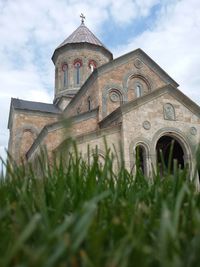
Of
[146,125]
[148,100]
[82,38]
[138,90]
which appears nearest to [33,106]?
[82,38]

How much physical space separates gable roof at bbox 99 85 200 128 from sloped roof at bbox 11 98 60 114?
9278 mm

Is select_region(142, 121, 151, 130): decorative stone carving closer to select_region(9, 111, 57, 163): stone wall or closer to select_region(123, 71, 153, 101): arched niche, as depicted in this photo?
select_region(123, 71, 153, 101): arched niche

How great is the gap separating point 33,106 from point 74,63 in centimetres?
479

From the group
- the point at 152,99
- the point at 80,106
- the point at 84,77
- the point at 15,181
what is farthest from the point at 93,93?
the point at 15,181

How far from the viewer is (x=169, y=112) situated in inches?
→ 579

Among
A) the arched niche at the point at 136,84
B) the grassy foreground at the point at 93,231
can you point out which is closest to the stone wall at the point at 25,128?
the arched niche at the point at 136,84

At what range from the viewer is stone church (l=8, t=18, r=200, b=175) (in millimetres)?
13523

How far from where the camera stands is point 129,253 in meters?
0.71

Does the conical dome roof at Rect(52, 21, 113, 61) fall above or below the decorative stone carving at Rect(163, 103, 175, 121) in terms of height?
above

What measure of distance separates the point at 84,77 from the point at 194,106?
1199cm

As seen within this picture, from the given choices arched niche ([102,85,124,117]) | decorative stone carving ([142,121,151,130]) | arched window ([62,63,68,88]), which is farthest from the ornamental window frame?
decorative stone carving ([142,121,151,130])

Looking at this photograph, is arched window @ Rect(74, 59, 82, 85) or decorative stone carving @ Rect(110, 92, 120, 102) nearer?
decorative stone carving @ Rect(110, 92, 120, 102)

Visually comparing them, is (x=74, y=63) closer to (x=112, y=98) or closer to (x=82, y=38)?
(x=82, y=38)

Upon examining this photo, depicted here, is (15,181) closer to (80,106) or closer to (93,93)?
(93,93)
